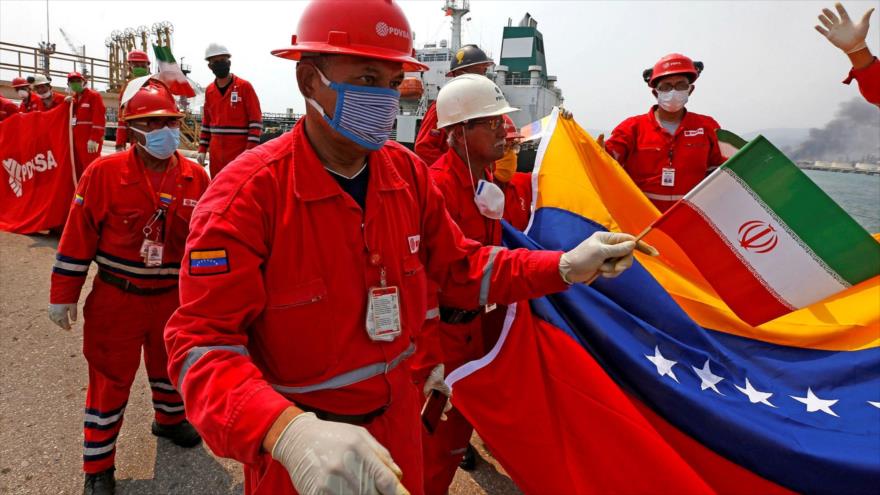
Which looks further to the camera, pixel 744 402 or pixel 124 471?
pixel 124 471

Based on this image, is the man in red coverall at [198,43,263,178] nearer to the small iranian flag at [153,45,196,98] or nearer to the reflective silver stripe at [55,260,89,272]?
the small iranian flag at [153,45,196,98]

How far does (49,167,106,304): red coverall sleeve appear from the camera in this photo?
3.02 meters

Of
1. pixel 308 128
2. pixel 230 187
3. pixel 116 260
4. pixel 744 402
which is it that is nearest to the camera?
pixel 230 187

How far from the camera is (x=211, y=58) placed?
6812 mm

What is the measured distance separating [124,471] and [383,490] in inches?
114

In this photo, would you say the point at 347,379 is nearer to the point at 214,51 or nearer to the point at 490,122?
the point at 490,122

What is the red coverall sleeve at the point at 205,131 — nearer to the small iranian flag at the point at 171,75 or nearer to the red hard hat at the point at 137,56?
the small iranian flag at the point at 171,75

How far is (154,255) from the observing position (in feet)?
10.2

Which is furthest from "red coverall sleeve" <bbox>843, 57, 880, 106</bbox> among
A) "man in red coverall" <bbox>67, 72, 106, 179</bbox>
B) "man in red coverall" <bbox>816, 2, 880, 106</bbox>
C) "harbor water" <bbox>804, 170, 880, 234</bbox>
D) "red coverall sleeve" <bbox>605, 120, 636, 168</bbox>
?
"man in red coverall" <bbox>67, 72, 106, 179</bbox>

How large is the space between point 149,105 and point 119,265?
3.53 feet

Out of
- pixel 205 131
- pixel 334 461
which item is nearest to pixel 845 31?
pixel 334 461

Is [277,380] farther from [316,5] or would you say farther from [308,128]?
[316,5]

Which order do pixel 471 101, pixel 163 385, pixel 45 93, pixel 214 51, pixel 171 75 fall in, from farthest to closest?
pixel 45 93, pixel 171 75, pixel 214 51, pixel 163 385, pixel 471 101

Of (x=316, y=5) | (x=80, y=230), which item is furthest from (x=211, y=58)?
(x=316, y=5)
